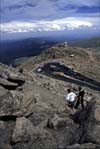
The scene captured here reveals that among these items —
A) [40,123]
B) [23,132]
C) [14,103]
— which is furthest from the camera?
[14,103]

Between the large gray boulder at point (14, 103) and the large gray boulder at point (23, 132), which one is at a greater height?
the large gray boulder at point (14, 103)

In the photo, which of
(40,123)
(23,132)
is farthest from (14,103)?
(23,132)

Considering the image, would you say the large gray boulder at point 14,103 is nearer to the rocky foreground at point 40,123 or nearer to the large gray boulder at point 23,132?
the rocky foreground at point 40,123

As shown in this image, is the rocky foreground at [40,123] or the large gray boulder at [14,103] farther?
the large gray boulder at [14,103]

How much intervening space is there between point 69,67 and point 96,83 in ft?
21.0

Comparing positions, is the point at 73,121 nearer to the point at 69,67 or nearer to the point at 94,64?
the point at 69,67

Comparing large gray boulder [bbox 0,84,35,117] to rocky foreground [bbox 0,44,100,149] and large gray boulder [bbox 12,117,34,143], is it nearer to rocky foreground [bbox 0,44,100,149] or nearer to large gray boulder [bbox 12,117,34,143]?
rocky foreground [bbox 0,44,100,149]

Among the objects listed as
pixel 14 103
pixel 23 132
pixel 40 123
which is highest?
pixel 14 103

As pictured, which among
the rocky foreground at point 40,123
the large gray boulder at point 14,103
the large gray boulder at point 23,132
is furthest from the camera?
the large gray boulder at point 14,103

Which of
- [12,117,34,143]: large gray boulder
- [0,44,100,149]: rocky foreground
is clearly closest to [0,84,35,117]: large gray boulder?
[0,44,100,149]: rocky foreground

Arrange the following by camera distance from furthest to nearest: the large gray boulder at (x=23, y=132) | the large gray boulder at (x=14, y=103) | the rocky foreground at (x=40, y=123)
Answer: the large gray boulder at (x=14, y=103), the large gray boulder at (x=23, y=132), the rocky foreground at (x=40, y=123)

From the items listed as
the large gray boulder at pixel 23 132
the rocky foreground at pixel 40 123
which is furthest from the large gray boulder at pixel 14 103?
the large gray boulder at pixel 23 132

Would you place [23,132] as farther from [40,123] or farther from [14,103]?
[14,103]

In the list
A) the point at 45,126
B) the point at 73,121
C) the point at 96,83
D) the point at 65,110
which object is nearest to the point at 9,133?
the point at 45,126
